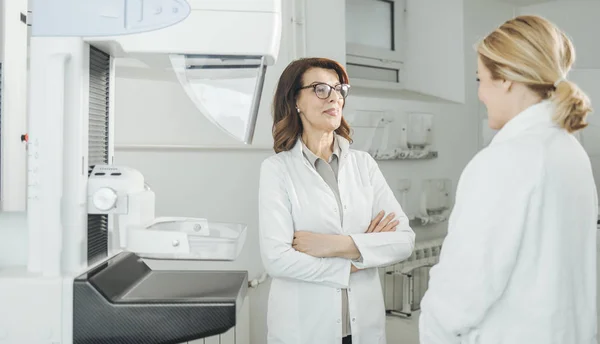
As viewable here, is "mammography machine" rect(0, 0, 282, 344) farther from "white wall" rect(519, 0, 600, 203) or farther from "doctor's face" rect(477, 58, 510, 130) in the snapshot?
"white wall" rect(519, 0, 600, 203)

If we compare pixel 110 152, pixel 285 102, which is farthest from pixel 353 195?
pixel 110 152

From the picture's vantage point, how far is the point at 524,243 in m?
0.95

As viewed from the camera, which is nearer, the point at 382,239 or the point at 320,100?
the point at 382,239

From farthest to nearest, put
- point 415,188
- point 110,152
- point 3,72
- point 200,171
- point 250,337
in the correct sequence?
point 415,188 < point 250,337 < point 200,171 < point 110,152 < point 3,72

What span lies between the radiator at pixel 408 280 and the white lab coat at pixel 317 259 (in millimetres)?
1256

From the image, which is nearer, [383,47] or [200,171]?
[200,171]

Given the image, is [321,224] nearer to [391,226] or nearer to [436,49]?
[391,226]

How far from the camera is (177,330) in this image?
36.0 inches

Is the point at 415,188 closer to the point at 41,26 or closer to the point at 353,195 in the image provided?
the point at 353,195

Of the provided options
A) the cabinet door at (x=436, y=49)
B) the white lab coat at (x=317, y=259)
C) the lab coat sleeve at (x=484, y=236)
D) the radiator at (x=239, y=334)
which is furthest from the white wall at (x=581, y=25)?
the lab coat sleeve at (x=484, y=236)

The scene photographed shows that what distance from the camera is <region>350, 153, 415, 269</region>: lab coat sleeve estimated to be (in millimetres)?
1543

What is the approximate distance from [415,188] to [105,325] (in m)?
2.55

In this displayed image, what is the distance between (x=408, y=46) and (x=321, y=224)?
2.31 m

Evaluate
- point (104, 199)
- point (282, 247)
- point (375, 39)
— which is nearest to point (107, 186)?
point (104, 199)
